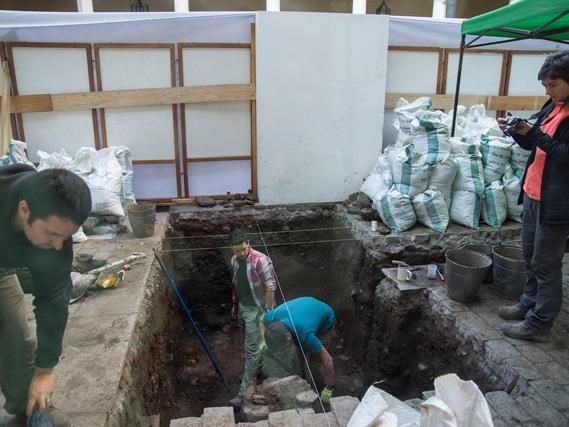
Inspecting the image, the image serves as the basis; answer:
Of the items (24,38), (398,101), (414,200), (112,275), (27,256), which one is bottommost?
(112,275)

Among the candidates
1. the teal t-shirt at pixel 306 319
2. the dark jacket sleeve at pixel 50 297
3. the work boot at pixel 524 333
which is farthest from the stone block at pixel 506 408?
the dark jacket sleeve at pixel 50 297

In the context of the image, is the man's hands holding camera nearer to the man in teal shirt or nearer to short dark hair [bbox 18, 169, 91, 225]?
the man in teal shirt

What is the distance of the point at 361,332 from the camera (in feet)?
15.0

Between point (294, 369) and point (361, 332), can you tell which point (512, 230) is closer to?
point (361, 332)

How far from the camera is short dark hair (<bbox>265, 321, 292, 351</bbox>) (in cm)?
356

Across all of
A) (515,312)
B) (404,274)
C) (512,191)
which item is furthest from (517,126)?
(512,191)

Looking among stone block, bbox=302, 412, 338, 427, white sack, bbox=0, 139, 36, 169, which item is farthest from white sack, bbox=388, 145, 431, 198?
white sack, bbox=0, 139, 36, 169

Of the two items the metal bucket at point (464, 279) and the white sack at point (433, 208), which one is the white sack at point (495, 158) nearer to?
the white sack at point (433, 208)

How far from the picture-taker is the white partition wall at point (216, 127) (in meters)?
5.27

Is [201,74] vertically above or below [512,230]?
above

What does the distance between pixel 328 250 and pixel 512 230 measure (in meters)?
2.11

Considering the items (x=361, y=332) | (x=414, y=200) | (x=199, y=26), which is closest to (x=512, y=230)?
(x=414, y=200)

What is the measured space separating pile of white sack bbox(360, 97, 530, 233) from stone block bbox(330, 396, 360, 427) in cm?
257

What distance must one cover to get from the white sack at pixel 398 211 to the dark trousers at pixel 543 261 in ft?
5.77
